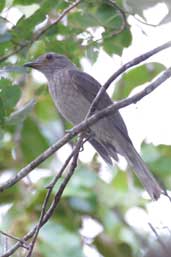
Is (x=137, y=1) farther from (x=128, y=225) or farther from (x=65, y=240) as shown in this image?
(x=128, y=225)

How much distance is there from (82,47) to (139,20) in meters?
0.80

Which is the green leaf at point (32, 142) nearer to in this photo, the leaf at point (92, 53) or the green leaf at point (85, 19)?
the leaf at point (92, 53)

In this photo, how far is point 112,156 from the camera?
5.08m

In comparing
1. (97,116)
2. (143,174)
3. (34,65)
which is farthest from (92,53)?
(97,116)

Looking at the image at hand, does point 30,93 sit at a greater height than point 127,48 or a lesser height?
greater

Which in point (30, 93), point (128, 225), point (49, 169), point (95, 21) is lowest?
point (128, 225)

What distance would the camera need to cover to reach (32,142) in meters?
5.62

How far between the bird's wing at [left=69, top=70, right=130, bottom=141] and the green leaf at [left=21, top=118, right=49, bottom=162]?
60 centimetres

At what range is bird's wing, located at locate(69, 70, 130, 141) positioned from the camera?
5246 millimetres

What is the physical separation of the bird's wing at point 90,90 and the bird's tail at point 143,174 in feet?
0.57

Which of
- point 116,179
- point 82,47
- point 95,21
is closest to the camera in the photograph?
point 95,21

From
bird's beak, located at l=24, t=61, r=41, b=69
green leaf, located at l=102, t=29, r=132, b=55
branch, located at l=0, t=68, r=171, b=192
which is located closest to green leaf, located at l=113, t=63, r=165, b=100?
green leaf, located at l=102, t=29, r=132, b=55

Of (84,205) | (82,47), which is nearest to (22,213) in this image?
(84,205)

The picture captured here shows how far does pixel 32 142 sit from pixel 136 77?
43.5 inches
